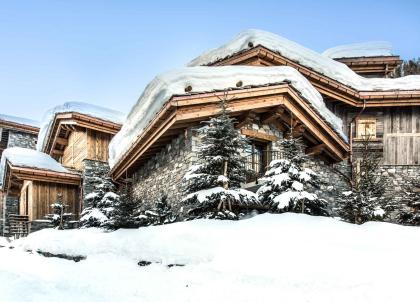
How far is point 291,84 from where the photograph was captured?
1121 centimetres

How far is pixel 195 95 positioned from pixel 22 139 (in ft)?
64.5

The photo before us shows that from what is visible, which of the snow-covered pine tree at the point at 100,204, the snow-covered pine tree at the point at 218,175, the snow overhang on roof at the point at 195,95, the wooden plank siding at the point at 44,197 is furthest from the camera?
the wooden plank siding at the point at 44,197

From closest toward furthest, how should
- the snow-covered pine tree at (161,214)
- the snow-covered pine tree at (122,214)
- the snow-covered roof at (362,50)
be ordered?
the snow-covered pine tree at (122,214) < the snow-covered pine tree at (161,214) < the snow-covered roof at (362,50)

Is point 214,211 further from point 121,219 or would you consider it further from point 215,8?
point 215,8

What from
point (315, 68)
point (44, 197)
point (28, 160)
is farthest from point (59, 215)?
point (315, 68)

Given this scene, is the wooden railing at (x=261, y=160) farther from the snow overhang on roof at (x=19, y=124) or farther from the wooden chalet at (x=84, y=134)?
the snow overhang on roof at (x=19, y=124)

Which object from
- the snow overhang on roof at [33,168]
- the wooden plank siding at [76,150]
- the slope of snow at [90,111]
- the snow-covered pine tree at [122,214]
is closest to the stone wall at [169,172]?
the snow-covered pine tree at [122,214]

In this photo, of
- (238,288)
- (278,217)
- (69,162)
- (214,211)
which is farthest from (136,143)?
(69,162)

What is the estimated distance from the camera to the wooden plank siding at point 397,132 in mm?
15930

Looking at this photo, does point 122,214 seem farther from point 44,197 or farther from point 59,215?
point 44,197

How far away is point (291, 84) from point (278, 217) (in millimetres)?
4721

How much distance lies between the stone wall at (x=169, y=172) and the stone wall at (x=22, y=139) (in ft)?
48.4

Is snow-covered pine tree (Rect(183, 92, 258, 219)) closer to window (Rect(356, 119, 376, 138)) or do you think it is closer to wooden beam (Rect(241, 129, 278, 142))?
wooden beam (Rect(241, 129, 278, 142))

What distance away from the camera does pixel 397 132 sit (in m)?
16.1
